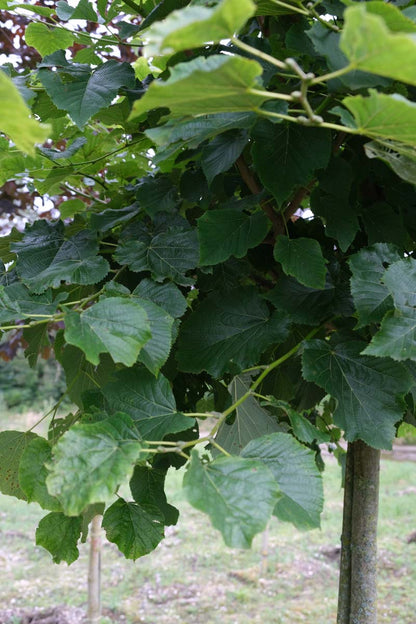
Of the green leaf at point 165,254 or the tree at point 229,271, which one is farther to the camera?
the green leaf at point 165,254

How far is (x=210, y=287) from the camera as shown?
750 mm

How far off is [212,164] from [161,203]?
13cm

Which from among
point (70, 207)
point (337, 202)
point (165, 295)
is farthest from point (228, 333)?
point (70, 207)

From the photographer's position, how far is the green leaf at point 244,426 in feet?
2.16

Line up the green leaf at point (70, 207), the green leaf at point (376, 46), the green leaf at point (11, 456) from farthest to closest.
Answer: the green leaf at point (70, 207) < the green leaf at point (11, 456) < the green leaf at point (376, 46)

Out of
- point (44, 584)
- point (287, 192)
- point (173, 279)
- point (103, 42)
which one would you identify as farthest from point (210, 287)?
point (44, 584)

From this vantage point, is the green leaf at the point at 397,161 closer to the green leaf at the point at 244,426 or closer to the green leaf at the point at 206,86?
the green leaf at the point at 206,86

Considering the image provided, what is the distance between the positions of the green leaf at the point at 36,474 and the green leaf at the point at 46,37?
0.57 m

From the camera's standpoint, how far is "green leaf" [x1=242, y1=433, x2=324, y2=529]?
0.45m

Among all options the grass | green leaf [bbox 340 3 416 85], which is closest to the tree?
green leaf [bbox 340 3 416 85]

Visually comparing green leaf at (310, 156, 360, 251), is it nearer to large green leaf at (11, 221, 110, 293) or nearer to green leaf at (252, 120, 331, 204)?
green leaf at (252, 120, 331, 204)

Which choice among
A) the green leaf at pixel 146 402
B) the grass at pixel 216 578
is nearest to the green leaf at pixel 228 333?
the green leaf at pixel 146 402

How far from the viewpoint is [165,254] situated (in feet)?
2.23

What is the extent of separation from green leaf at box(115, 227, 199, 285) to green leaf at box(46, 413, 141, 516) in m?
0.25
